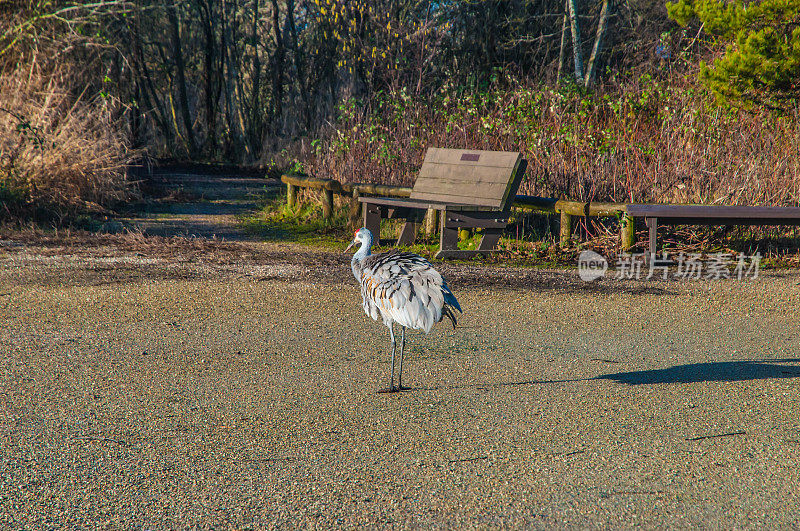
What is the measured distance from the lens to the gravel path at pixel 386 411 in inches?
130

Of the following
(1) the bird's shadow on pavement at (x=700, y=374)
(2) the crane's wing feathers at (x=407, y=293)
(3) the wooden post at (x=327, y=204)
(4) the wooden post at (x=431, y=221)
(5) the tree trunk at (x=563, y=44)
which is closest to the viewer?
(2) the crane's wing feathers at (x=407, y=293)

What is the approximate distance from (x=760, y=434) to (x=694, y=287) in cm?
426

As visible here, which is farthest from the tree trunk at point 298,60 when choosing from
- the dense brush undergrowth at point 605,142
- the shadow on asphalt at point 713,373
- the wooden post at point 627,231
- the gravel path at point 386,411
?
the shadow on asphalt at point 713,373

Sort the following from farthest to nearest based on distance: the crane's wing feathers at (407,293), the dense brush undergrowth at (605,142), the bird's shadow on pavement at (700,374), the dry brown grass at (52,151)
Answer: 1. the dry brown grass at (52,151)
2. the dense brush undergrowth at (605,142)
3. the bird's shadow on pavement at (700,374)
4. the crane's wing feathers at (407,293)

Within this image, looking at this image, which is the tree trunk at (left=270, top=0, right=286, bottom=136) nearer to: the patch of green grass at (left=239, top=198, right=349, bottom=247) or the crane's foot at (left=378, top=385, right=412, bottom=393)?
the patch of green grass at (left=239, top=198, right=349, bottom=247)

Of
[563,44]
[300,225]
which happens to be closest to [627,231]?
[300,225]

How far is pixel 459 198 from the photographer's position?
9828mm

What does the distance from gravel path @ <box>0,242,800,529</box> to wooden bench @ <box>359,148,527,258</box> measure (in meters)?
1.71

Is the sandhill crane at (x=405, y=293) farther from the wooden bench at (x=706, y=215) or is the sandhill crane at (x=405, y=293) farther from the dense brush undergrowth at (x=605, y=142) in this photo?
the dense brush undergrowth at (x=605, y=142)

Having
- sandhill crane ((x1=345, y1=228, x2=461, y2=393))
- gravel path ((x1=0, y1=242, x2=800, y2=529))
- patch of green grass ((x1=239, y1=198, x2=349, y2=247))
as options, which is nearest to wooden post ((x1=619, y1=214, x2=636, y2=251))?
gravel path ((x1=0, y1=242, x2=800, y2=529))

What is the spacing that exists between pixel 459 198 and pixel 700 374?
5.02m

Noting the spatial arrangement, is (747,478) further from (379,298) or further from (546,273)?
(546,273)

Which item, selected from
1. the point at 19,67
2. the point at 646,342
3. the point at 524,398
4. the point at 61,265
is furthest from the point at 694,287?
the point at 19,67

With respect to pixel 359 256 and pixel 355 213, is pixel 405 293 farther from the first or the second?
pixel 355 213
